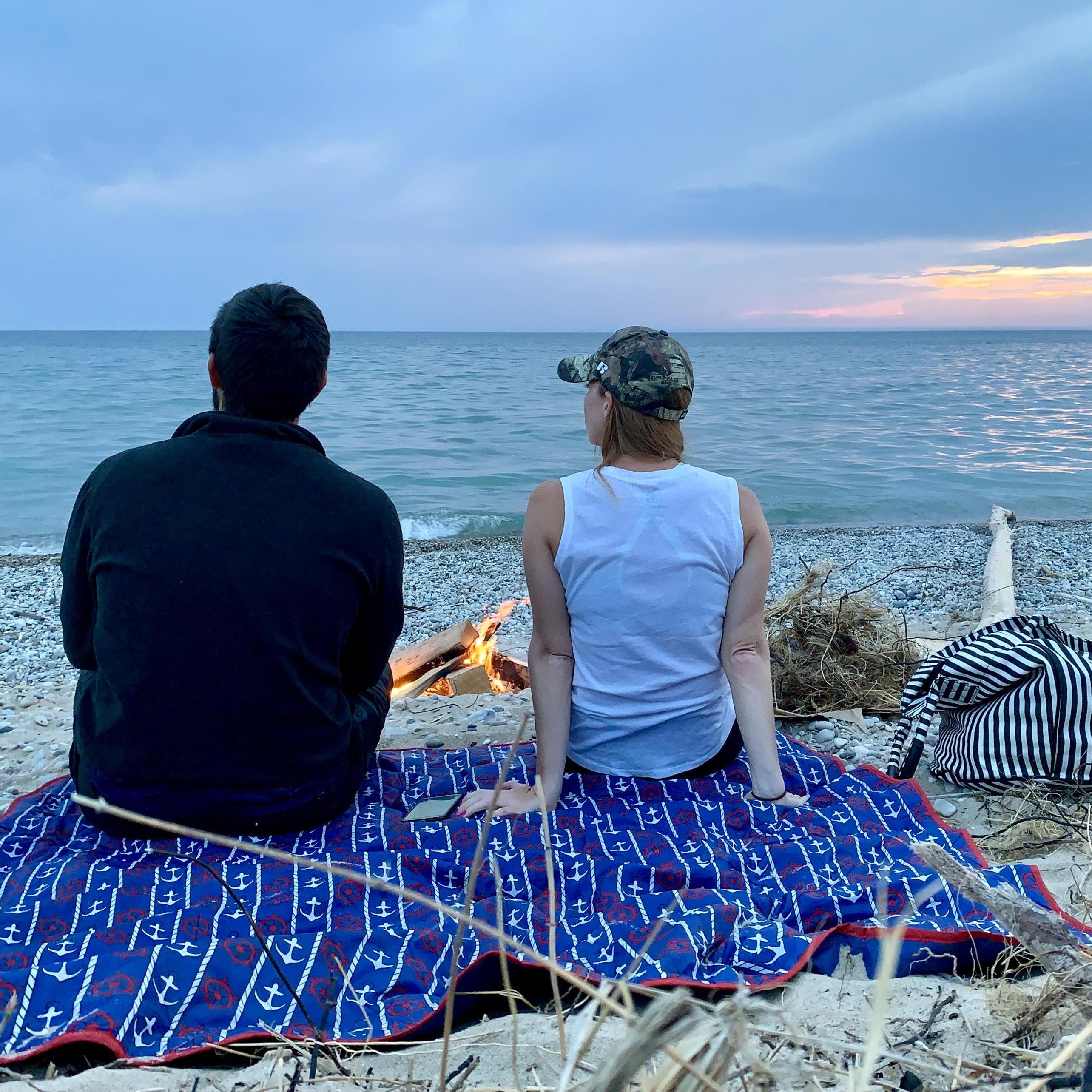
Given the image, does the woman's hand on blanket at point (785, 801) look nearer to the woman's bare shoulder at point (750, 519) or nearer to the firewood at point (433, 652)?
the woman's bare shoulder at point (750, 519)

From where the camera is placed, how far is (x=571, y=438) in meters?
22.7

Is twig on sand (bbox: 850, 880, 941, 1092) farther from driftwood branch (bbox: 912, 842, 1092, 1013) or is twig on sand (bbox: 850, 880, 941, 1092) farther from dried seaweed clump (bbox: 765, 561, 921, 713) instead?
dried seaweed clump (bbox: 765, 561, 921, 713)

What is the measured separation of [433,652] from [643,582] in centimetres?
318

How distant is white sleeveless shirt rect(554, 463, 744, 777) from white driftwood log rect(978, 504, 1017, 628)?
9.57ft

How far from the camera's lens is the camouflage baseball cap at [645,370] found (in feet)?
10.7

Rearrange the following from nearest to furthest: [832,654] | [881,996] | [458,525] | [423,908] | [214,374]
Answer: [881,996]
[423,908]
[214,374]
[832,654]
[458,525]

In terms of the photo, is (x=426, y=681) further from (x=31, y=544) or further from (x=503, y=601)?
(x=31, y=544)

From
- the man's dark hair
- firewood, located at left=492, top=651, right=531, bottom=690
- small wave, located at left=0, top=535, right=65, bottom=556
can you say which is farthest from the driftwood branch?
small wave, located at left=0, top=535, right=65, bottom=556

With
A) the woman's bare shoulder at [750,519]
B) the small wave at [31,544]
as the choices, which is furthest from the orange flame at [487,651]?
the small wave at [31,544]

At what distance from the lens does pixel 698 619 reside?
3385 millimetres

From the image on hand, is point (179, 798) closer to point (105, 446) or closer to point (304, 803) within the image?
point (304, 803)

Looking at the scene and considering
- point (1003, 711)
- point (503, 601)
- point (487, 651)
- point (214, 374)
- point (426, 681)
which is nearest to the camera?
point (214, 374)

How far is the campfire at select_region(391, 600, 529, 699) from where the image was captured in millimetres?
5832

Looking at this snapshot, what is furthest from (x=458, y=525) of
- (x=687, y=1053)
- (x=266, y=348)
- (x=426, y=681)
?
(x=687, y=1053)
